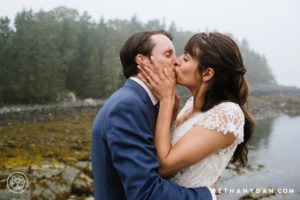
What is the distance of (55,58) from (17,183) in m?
28.8

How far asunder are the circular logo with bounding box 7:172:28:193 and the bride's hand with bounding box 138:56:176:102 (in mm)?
7139

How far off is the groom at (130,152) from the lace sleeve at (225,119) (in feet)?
1.17

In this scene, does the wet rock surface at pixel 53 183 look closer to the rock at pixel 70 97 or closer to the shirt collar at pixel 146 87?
the shirt collar at pixel 146 87

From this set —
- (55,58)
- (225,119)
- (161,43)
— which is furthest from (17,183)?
(55,58)

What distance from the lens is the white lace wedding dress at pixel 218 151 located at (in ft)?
7.98

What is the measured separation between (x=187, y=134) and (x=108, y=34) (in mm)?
45920

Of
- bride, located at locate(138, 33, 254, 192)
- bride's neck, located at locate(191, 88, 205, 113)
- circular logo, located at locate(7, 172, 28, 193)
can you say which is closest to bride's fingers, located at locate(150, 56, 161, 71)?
bride, located at locate(138, 33, 254, 192)

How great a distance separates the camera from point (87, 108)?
33.8m

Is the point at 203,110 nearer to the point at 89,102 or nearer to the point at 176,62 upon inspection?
the point at 176,62

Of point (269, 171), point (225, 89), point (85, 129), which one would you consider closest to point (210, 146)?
point (225, 89)

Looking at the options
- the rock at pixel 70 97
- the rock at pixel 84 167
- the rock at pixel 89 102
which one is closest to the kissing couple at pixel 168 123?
the rock at pixel 84 167

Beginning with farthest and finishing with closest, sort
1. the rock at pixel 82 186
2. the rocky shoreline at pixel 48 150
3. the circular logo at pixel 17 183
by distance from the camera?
1. the rock at pixel 82 186
2. the rocky shoreline at pixel 48 150
3. the circular logo at pixel 17 183

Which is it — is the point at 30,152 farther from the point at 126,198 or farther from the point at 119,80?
the point at 119,80

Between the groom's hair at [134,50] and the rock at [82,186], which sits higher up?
the groom's hair at [134,50]
